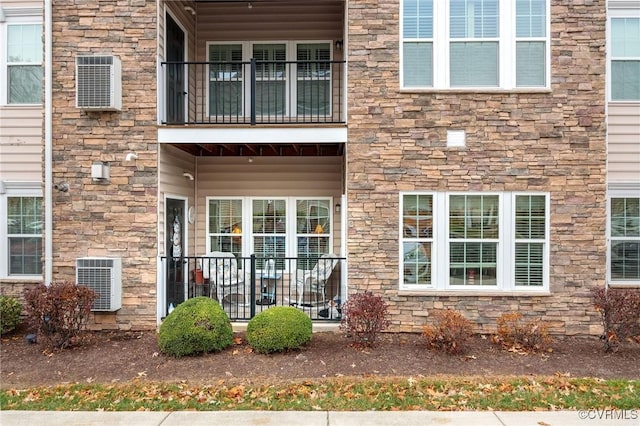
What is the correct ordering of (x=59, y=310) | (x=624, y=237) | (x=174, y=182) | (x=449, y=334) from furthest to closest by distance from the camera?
(x=624, y=237) < (x=174, y=182) < (x=59, y=310) < (x=449, y=334)

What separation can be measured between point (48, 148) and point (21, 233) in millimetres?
2492

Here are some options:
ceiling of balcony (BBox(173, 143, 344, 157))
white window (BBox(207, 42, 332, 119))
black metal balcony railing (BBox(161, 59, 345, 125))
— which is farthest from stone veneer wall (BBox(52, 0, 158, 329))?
white window (BBox(207, 42, 332, 119))

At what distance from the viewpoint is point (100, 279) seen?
677 centimetres

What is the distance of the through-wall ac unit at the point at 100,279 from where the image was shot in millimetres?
6750

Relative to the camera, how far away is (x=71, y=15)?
709 cm

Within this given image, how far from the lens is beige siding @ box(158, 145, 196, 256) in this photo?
23.6 feet

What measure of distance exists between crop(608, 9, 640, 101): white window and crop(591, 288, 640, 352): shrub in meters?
4.13

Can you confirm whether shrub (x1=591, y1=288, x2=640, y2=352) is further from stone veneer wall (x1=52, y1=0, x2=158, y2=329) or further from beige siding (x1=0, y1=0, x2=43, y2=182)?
beige siding (x1=0, y1=0, x2=43, y2=182)

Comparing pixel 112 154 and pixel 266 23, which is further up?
pixel 266 23

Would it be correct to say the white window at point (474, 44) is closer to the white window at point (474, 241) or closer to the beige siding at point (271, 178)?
the white window at point (474, 241)

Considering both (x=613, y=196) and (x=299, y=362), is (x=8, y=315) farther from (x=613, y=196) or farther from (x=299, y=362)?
(x=613, y=196)

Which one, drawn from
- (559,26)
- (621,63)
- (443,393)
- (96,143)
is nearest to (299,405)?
(443,393)

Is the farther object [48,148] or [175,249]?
[175,249]

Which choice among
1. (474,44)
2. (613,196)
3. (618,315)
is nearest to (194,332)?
(618,315)
